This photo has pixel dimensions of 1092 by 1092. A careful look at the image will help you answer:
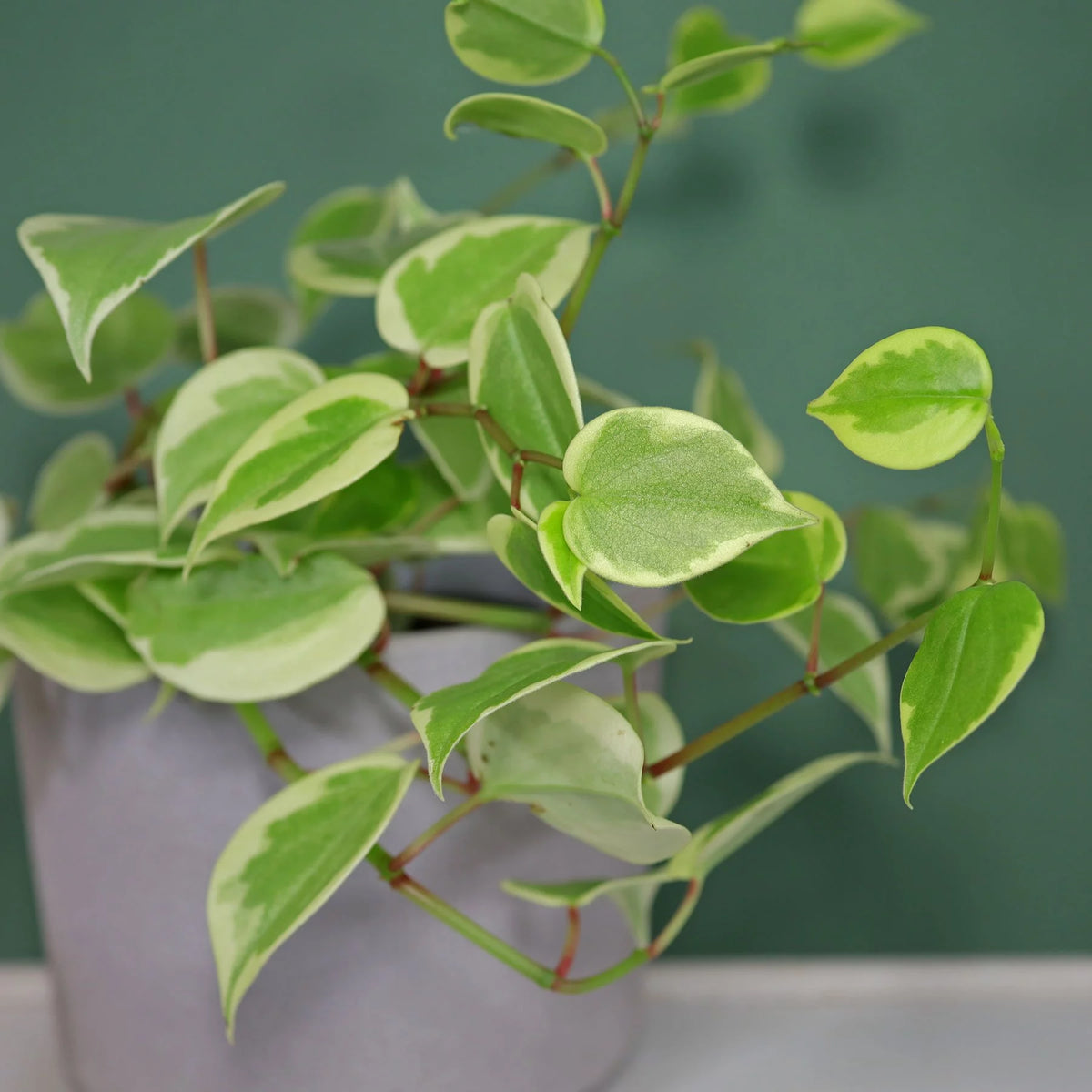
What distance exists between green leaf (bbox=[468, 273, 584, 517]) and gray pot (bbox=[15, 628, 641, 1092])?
4.4 inches

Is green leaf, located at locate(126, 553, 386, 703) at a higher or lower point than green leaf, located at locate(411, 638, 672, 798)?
lower

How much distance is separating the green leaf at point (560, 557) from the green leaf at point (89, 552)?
0.56ft

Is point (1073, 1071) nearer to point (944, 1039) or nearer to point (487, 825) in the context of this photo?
point (944, 1039)

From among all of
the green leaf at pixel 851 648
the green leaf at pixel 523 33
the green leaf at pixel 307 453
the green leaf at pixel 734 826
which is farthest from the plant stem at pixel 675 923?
the green leaf at pixel 523 33

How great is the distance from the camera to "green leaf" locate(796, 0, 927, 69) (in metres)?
0.59

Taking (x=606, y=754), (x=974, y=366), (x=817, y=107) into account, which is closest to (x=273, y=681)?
(x=606, y=754)

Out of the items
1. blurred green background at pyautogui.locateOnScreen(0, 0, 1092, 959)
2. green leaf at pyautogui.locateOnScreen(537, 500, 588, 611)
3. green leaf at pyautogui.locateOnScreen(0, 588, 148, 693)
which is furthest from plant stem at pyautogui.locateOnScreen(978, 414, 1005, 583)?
blurred green background at pyautogui.locateOnScreen(0, 0, 1092, 959)

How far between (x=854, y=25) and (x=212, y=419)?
0.41 metres

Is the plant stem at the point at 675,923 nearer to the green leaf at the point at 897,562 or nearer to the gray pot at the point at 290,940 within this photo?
the gray pot at the point at 290,940

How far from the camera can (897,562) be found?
62cm

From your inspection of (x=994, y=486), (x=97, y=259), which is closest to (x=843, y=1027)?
(x=994, y=486)

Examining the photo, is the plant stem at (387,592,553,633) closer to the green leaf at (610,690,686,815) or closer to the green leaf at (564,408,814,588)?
the green leaf at (610,690,686,815)

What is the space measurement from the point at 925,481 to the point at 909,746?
50 cm

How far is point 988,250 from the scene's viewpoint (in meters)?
0.75
